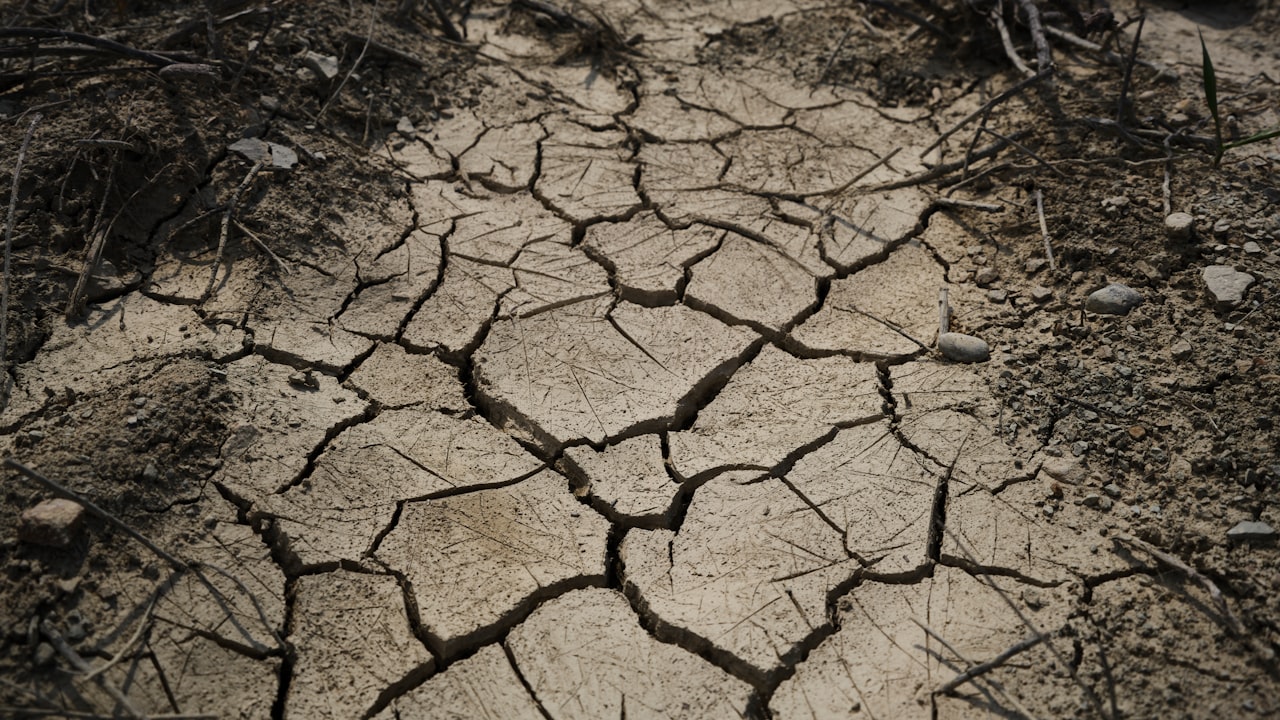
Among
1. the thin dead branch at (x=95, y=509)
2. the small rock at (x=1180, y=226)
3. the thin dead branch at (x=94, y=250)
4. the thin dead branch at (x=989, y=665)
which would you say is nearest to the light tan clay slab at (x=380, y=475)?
the thin dead branch at (x=95, y=509)

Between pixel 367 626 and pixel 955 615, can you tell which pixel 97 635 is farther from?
pixel 955 615

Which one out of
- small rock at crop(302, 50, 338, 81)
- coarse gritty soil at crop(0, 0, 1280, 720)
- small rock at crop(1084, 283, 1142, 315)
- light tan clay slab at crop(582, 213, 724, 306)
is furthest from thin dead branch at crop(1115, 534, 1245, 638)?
small rock at crop(302, 50, 338, 81)

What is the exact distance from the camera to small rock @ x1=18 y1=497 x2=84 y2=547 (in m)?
1.99

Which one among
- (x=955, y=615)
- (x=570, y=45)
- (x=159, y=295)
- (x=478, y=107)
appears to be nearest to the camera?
(x=955, y=615)

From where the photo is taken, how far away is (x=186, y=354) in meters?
2.57

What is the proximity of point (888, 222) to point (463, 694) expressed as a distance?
225 cm

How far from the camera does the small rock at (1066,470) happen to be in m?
2.44

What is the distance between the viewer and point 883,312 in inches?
119

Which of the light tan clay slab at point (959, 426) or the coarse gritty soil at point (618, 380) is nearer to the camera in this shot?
the coarse gritty soil at point (618, 380)

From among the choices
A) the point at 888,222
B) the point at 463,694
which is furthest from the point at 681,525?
the point at 888,222

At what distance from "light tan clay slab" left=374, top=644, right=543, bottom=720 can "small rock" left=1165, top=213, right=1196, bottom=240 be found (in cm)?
244

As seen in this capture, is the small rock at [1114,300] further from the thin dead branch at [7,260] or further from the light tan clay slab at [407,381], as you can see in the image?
the thin dead branch at [7,260]

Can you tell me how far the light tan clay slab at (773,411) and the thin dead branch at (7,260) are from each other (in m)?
1.80

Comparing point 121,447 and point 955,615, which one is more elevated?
point 955,615
